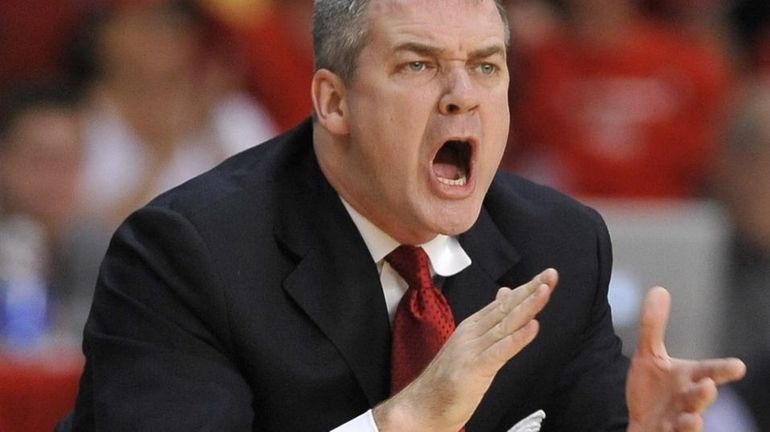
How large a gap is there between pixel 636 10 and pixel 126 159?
8.30 ft

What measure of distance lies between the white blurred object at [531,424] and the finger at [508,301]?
0.37 metres

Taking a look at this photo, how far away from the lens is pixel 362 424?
111 inches

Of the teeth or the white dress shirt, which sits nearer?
the teeth

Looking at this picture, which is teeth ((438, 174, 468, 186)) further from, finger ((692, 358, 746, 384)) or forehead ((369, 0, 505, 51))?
finger ((692, 358, 746, 384))

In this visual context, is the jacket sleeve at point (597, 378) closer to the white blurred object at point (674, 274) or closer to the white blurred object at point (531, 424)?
the white blurred object at point (531, 424)

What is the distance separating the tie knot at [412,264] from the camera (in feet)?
10.2

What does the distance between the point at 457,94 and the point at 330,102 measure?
0.29 m

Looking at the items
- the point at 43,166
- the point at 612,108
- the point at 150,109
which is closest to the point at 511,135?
the point at 612,108

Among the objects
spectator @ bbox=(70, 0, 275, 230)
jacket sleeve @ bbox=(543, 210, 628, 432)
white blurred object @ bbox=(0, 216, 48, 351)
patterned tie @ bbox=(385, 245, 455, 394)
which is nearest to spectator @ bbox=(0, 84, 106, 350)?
white blurred object @ bbox=(0, 216, 48, 351)

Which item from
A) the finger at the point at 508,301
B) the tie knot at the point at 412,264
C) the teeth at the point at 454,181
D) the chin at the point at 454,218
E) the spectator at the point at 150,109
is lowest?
the finger at the point at 508,301

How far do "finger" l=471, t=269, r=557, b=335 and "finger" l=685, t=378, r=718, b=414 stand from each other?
33cm

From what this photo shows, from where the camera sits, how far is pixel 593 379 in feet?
10.7

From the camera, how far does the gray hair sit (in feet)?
9.79

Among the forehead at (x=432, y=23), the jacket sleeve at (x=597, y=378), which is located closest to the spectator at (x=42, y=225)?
the jacket sleeve at (x=597, y=378)
